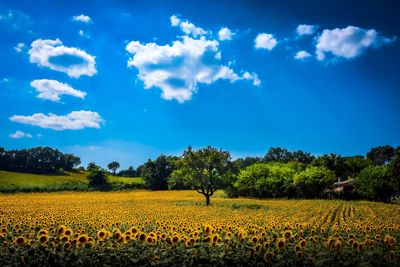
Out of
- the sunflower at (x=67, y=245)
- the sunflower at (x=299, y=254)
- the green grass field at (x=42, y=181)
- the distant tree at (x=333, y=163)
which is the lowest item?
the sunflower at (x=67, y=245)

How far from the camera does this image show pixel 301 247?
1057cm

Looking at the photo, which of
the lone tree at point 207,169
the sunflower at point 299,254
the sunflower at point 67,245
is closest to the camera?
the sunflower at point 299,254

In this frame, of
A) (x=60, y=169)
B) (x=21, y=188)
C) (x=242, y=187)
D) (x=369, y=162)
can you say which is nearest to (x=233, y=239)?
(x=242, y=187)

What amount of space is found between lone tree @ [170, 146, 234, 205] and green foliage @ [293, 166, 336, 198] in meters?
29.8

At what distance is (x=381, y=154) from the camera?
500 ft

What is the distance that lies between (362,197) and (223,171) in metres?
38.2

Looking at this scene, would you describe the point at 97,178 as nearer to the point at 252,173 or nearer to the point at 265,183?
the point at 252,173

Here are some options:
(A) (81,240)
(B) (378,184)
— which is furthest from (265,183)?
(A) (81,240)

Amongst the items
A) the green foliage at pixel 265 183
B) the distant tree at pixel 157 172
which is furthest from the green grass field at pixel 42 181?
the green foliage at pixel 265 183

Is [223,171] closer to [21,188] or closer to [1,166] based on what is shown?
[21,188]

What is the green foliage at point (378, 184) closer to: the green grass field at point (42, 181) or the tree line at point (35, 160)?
the green grass field at point (42, 181)

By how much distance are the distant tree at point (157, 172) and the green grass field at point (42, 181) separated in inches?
168

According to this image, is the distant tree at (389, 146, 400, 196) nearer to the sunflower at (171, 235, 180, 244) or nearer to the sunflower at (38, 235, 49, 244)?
the sunflower at (171, 235, 180, 244)

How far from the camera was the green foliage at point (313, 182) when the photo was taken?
7381 centimetres
